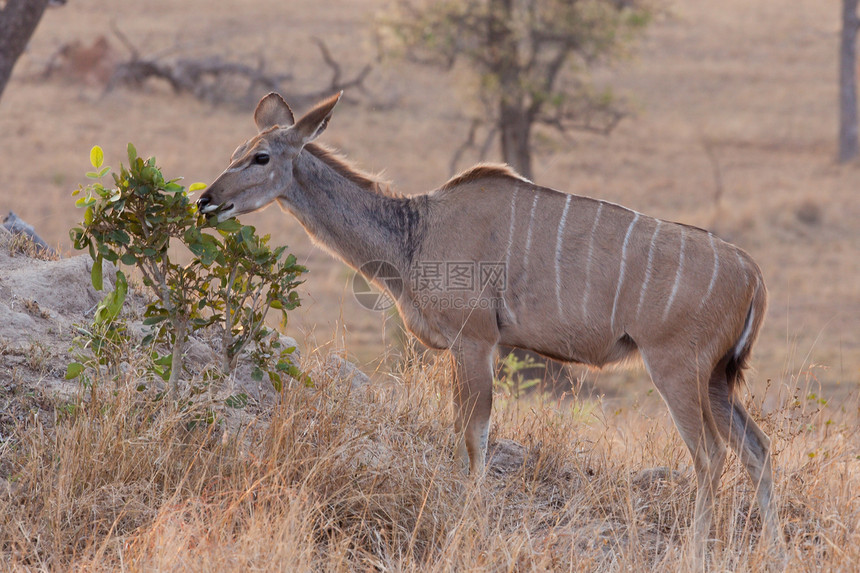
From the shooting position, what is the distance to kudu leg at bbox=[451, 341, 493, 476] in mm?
5215

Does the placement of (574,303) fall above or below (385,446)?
above

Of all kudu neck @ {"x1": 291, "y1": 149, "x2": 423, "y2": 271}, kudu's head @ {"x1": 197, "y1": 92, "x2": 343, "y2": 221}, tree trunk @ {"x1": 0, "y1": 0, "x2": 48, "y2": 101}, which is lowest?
kudu neck @ {"x1": 291, "y1": 149, "x2": 423, "y2": 271}

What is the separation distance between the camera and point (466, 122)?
25.2 meters

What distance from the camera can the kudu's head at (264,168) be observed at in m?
5.16

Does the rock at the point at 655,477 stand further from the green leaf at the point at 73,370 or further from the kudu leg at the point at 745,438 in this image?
the green leaf at the point at 73,370

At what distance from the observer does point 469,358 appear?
5.23 m

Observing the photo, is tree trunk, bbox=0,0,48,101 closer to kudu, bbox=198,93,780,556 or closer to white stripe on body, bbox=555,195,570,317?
kudu, bbox=198,93,780,556

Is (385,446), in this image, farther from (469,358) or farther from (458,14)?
(458,14)

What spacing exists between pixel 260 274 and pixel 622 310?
196 centimetres

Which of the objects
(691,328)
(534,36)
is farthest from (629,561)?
(534,36)

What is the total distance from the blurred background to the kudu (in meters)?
0.96

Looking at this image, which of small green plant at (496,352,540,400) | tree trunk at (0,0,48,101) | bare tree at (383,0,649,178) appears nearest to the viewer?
small green plant at (496,352,540,400)

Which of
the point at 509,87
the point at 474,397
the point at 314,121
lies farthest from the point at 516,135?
the point at 474,397

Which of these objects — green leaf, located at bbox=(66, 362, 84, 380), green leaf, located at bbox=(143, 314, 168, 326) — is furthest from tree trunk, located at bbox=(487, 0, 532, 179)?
green leaf, located at bbox=(66, 362, 84, 380)
